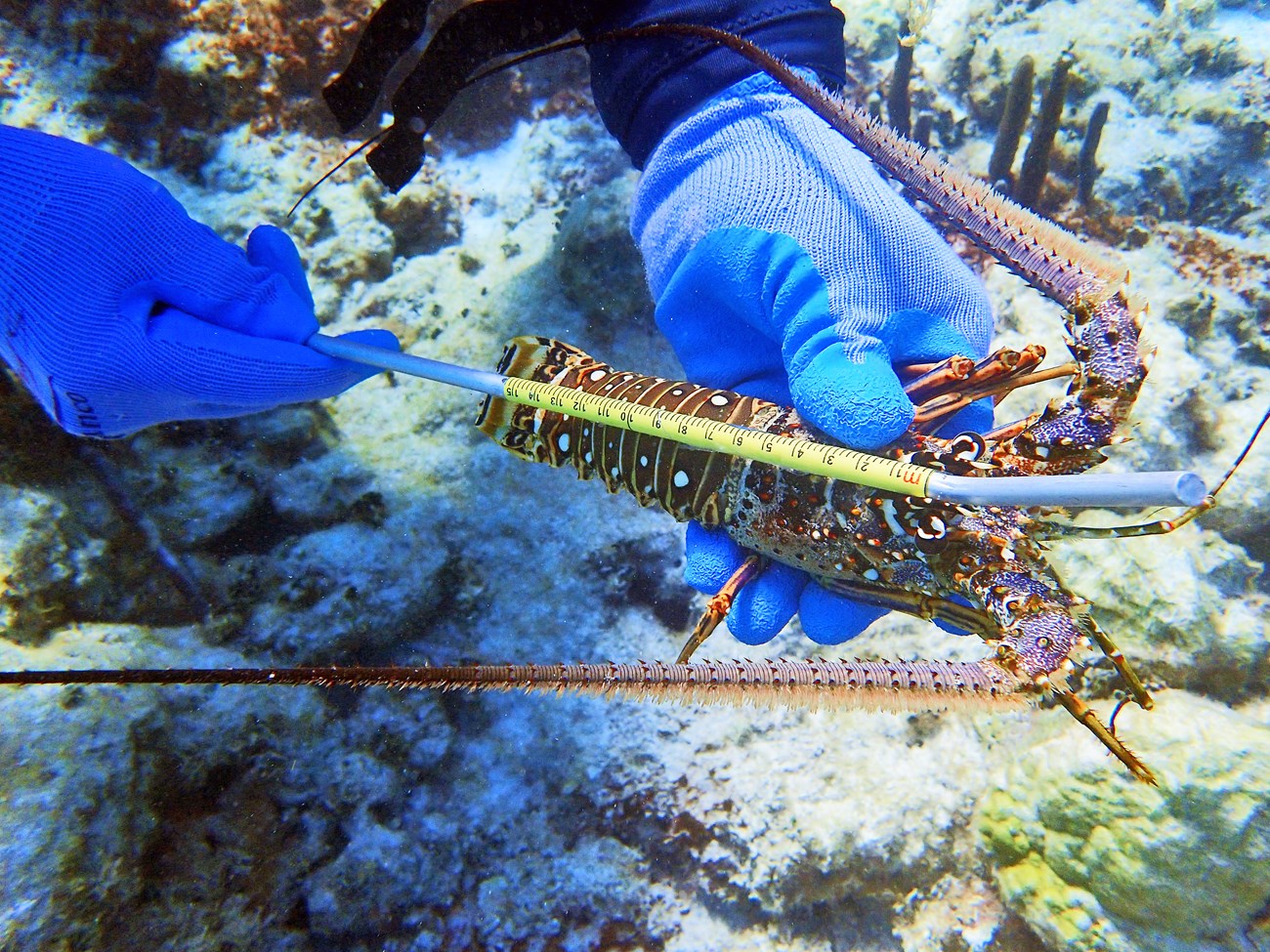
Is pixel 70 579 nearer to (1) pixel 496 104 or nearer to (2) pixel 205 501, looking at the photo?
(2) pixel 205 501

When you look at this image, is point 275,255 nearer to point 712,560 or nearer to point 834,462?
point 712,560

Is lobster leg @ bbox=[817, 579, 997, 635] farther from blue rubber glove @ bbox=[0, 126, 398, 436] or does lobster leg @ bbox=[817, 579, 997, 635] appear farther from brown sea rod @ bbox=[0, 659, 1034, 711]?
blue rubber glove @ bbox=[0, 126, 398, 436]

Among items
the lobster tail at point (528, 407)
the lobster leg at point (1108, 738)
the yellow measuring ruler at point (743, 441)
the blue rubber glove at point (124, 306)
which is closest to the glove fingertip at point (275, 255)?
the blue rubber glove at point (124, 306)

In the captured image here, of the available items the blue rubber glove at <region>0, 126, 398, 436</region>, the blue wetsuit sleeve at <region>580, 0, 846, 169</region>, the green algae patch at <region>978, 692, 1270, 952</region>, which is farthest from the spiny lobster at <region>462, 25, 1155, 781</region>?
the blue rubber glove at <region>0, 126, 398, 436</region>

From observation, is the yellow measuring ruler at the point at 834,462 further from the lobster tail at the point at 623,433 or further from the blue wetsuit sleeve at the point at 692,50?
the blue wetsuit sleeve at the point at 692,50

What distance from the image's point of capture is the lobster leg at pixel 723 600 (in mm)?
2283

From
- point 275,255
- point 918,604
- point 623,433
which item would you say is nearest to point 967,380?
point 918,604

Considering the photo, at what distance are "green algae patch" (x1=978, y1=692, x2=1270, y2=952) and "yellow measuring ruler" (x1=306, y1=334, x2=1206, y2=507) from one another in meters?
1.86

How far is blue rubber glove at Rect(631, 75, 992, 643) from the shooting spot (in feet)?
6.54

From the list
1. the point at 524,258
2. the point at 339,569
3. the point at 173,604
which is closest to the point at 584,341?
the point at 524,258

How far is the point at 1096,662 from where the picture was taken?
2.70 metres

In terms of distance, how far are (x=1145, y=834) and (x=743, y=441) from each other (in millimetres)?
2418

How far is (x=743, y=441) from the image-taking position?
4.97 feet

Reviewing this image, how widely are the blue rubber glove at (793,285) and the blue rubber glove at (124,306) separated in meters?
1.31
